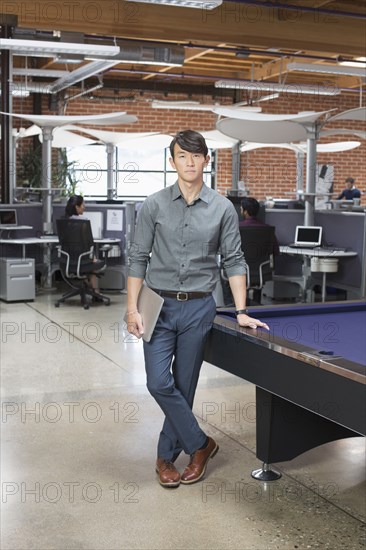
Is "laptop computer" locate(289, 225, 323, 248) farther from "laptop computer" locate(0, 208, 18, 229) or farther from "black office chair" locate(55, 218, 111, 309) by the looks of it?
"laptop computer" locate(0, 208, 18, 229)

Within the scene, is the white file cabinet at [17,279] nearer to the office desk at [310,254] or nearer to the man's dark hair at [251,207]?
the man's dark hair at [251,207]

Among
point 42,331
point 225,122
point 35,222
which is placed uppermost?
point 225,122

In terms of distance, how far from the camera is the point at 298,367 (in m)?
2.75

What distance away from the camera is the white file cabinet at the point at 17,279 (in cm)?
908

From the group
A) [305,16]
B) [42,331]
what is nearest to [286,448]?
[42,331]

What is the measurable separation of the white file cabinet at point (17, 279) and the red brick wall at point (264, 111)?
6548mm

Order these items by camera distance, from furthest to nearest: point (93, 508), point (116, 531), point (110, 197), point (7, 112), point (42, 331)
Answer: point (110, 197) < point (7, 112) < point (42, 331) < point (93, 508) < point (116, 531)

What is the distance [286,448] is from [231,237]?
105 cm

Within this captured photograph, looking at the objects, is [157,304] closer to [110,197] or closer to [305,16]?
[305,16]

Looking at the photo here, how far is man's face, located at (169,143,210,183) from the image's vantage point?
10.9 feet

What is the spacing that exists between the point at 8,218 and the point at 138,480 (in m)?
6.52

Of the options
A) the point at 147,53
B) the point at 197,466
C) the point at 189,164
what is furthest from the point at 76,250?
the point at 189,164

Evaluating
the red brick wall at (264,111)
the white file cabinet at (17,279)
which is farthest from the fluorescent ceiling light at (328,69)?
the red brick wall at (264,111)

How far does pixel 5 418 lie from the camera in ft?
14.9
